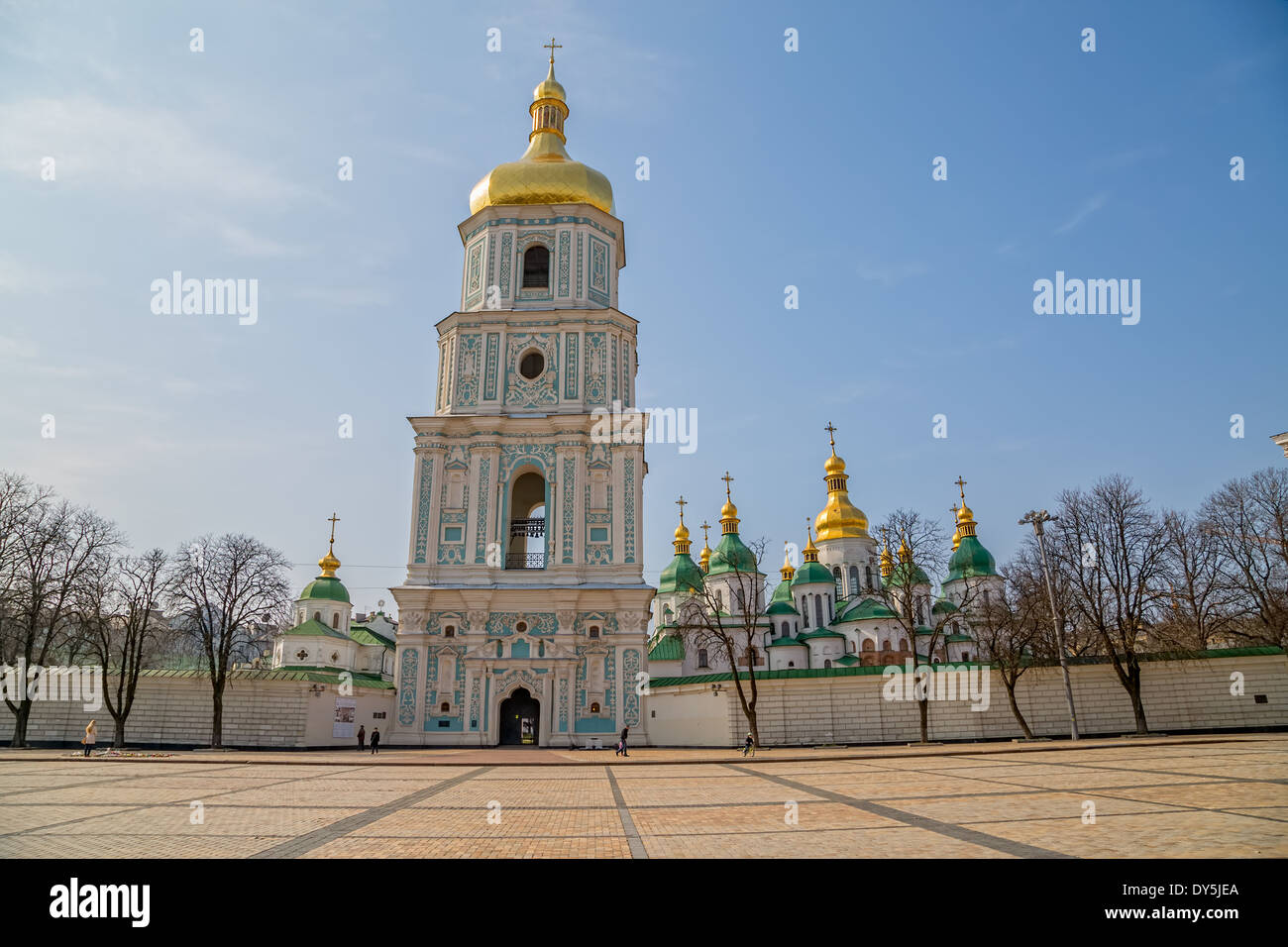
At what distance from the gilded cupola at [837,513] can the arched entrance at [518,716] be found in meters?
36.1

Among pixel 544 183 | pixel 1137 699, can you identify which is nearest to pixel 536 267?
pixel 544 183

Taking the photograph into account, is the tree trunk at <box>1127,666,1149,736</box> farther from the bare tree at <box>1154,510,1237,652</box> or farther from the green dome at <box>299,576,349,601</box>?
the green dome at <box>299,576,349,601</box>

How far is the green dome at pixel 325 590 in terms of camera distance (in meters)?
56.1

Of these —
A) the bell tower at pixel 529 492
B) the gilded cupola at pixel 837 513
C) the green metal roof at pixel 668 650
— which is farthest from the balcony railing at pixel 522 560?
the gilded cupola at pixel 837 513

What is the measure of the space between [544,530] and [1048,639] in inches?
850

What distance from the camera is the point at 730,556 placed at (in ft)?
200

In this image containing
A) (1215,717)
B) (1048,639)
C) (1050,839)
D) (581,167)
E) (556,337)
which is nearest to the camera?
(1050,839)

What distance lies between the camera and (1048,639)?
1292 inches

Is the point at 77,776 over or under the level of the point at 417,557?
under

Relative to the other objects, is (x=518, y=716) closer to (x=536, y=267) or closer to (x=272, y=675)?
(x=272, y=675)

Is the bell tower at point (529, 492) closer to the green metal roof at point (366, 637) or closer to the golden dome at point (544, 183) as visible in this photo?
the golden dome at point (544, 183)
